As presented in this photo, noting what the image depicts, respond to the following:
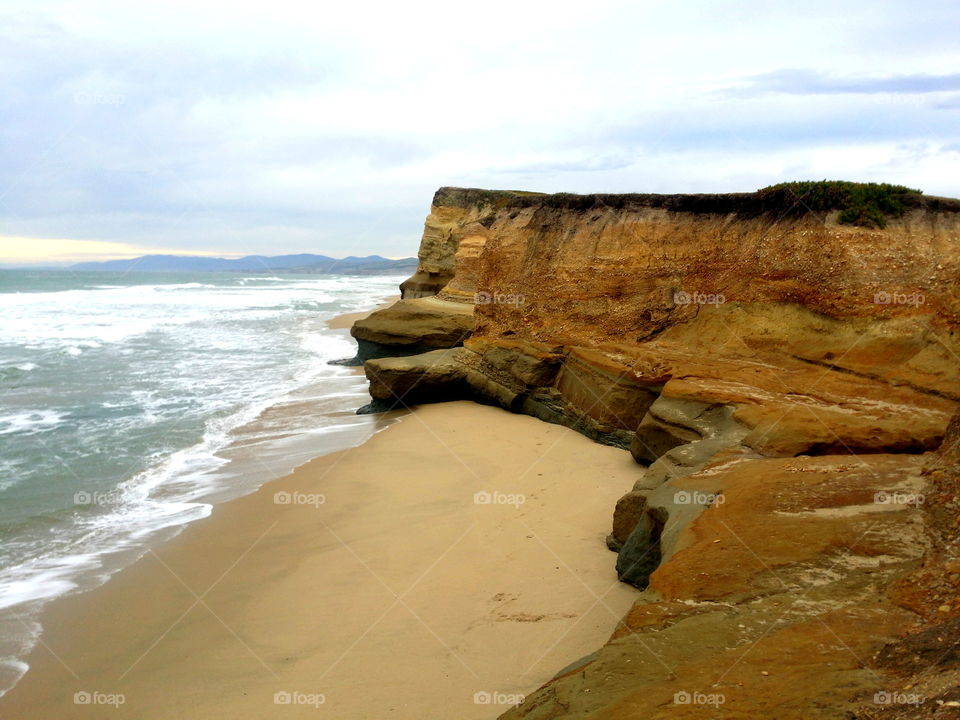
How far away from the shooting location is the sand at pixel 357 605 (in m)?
4.59

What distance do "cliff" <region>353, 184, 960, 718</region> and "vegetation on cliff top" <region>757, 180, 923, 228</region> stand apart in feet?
0.08

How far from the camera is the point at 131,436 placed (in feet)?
37.0

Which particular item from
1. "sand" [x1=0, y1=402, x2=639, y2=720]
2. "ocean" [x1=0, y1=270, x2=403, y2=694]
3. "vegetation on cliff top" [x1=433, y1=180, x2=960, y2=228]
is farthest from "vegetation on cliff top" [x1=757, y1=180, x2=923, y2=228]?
"ocean" [x1=0, y1=270, x2=403, y2=694]

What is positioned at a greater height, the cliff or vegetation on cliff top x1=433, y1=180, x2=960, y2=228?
vegetation on cliff top x1=433, y1=180, x2=960, y2=228

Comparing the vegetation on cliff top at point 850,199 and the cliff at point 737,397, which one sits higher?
the vegetation on cliff top at point 850,199

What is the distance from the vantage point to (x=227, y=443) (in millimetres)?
11016

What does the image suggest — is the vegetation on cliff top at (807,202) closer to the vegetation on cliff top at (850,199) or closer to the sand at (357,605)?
the vegetation on cliff top at (850,199)

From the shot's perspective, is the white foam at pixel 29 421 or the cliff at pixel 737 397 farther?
the white foam at pixel 29 421

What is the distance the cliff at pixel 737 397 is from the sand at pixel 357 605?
680 millimetres

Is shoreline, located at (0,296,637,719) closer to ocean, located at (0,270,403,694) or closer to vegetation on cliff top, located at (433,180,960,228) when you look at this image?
ocean, located at (0,270,403,694)

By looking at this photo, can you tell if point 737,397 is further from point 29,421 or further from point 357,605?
point 29,421

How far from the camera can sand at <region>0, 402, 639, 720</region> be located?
4586mm

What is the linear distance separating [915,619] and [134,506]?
7.85m

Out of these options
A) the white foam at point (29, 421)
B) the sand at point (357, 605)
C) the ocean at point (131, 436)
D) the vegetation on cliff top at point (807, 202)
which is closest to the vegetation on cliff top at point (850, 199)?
the vegetation on cliff top at point (807, 202)
